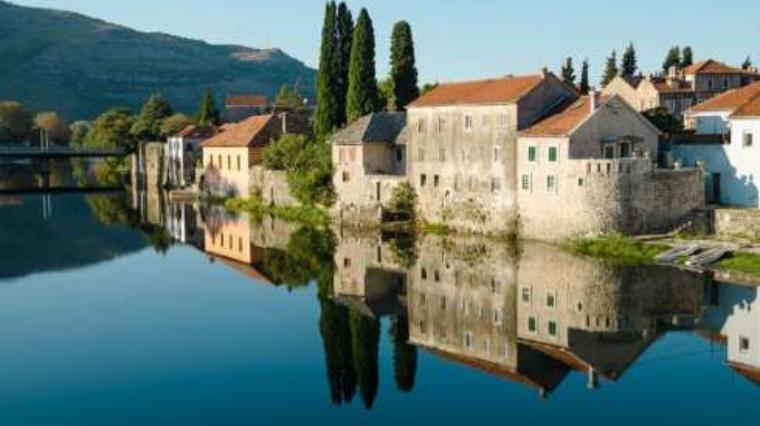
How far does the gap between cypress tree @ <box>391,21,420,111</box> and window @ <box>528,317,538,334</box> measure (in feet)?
122

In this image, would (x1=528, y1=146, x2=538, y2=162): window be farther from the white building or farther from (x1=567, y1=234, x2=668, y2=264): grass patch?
the white building

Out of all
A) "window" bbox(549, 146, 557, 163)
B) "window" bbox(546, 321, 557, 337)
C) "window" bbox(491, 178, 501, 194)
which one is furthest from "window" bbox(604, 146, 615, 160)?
"window" bbox(546, 321, 557, 337)

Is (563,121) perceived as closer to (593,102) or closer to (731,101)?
(593,102)

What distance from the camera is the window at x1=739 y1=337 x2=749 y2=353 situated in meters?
24.2

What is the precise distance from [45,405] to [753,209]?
29062 mm

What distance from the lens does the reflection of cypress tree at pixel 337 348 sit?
850 inches

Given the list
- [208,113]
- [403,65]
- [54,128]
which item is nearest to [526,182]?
[403,65]

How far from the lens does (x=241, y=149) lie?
67750mm

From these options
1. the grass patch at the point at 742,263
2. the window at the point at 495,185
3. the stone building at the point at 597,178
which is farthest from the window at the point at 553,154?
the grass patch at the point at 742,263

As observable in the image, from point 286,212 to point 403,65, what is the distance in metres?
13.6

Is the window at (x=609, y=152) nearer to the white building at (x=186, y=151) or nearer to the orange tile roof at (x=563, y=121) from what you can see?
the orange tile roof at (x=563, y=121)

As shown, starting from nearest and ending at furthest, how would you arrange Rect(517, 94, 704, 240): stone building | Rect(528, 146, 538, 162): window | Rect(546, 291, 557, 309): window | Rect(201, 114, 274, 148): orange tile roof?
Rect(546, 291, 557, 309): window, Rect(517, 94, 704, 240): stone building, Rect(528, 146, 538, 162): window, Rect(201, 114, 274, 148): orange tile roof

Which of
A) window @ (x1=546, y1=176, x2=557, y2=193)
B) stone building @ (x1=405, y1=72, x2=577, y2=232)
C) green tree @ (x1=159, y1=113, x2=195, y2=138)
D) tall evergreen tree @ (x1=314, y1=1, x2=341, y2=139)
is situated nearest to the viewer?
window @ (x1=546, y1=176, x2=557, y2=193)

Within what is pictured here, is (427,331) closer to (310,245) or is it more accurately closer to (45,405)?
(45,405)
